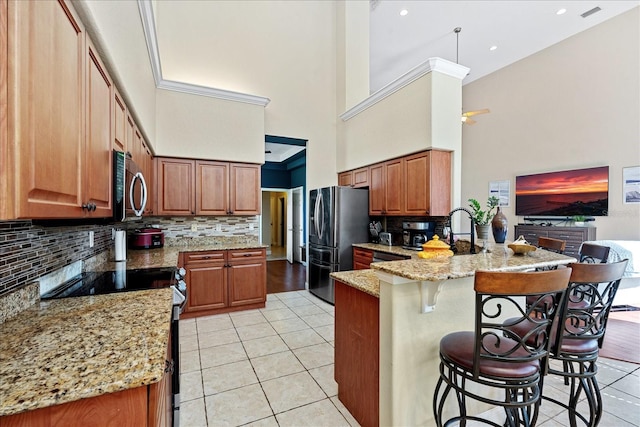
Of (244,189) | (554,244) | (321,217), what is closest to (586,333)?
(554,244)

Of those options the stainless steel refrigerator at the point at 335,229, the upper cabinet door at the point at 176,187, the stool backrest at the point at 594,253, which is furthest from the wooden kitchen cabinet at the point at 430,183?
the upper cabinet door at the point at 176,187

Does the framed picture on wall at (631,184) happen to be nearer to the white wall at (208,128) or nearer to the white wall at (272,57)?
the white wall at (272,57)

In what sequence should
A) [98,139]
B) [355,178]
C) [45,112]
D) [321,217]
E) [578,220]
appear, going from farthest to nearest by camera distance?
[578,220], [355,178], [321,217], [98,139], [45,112]

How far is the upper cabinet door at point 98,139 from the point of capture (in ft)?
4.32

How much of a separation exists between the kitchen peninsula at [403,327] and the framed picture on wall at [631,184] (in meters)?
4.88

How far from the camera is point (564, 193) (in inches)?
231

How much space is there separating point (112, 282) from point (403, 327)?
1923 millimetres

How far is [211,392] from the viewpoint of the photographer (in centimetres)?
221

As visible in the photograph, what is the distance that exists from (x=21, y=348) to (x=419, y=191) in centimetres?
370

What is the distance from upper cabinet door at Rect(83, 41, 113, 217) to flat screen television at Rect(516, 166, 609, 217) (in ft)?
24.3

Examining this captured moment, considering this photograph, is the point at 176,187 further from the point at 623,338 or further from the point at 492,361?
the point at 623,338

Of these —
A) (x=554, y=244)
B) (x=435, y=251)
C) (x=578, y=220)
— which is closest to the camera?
(x=435, y=251)

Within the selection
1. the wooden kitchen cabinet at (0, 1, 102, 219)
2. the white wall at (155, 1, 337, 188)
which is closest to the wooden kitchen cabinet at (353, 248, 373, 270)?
the white wall at (155, 1, 337, 188)

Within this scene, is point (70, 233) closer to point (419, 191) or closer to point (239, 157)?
point (239, 157)
